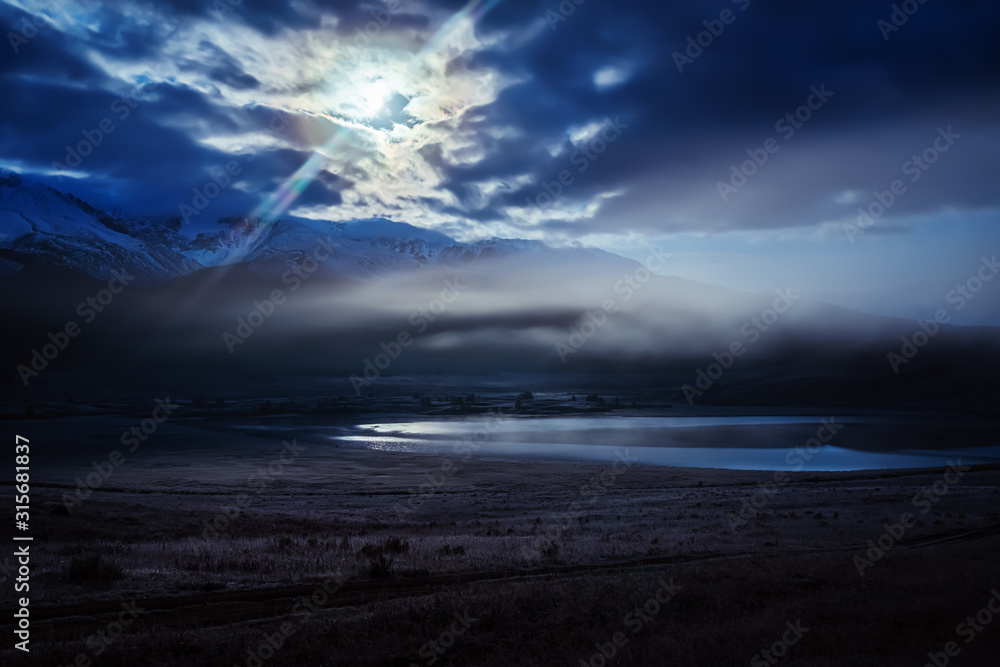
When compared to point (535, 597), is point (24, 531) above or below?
above

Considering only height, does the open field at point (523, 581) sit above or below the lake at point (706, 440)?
below

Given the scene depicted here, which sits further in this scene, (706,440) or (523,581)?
(706,440)

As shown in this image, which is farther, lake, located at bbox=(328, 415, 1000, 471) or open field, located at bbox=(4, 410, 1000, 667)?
lake, located at bbox=(328, 415, 1000, 471)

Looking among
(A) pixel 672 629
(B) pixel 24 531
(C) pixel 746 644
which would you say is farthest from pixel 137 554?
(C) pixel 746 644

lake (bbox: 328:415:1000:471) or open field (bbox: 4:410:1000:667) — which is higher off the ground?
lake (bbox: 328:415:1000:471)

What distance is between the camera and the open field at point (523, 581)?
13117mm

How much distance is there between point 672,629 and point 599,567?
26.4 ft

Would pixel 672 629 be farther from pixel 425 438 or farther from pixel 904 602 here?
pixel 425 438

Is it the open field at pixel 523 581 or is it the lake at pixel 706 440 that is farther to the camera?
the lake at pixel 706 440

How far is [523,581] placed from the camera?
19578mm

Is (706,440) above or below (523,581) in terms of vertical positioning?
above

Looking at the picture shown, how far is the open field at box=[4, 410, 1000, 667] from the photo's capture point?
13.1 m

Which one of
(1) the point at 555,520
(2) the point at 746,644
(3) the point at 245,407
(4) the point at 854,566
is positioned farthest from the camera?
(3) the point at 245,407

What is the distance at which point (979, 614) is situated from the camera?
47.0ft
